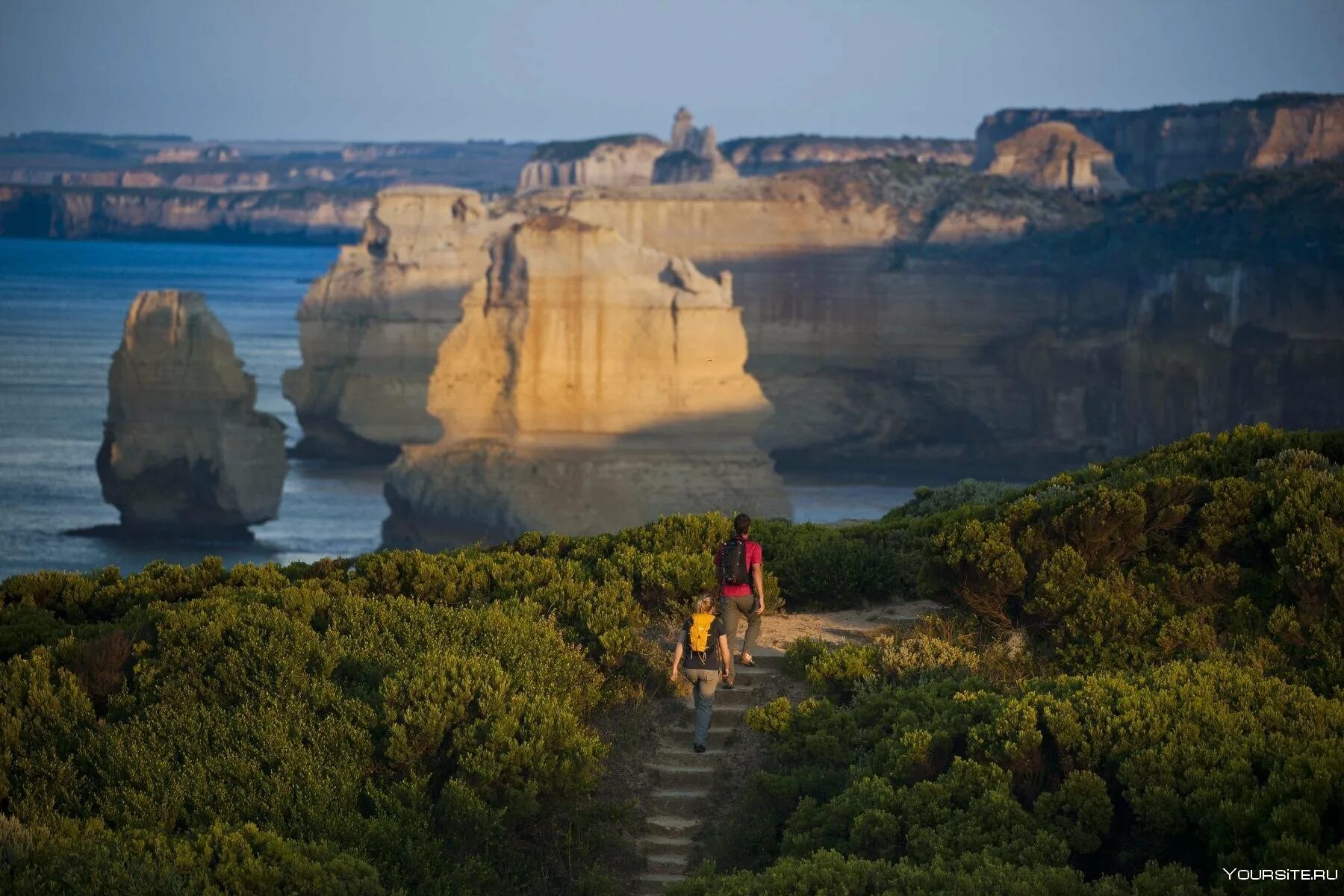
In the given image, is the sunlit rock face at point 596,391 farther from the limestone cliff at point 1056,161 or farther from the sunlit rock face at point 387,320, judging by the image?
the limestone cliff at point 1056,161

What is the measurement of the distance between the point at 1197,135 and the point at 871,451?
55282 mm

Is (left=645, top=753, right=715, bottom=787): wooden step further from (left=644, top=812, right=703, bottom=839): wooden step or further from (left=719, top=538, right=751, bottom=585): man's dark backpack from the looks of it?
(left=719, top=538, right=751, bottom=585): man's dark backpack

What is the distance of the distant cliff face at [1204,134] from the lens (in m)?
117

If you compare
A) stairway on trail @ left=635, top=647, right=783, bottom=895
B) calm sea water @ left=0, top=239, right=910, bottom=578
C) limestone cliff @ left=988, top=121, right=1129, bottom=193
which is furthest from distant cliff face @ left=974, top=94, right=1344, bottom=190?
stairway on trail @ left=635, top=647, right=783, bottom=895

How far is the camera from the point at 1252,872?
10773 millimetres

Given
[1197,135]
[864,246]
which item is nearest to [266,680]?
[864,246]

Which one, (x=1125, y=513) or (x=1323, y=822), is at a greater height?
(x=1125, y=513)

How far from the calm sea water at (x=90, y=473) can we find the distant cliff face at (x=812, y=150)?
47.0 metres

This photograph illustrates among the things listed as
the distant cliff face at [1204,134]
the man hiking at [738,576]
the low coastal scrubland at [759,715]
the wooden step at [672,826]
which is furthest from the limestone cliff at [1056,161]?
the wooden step at [672,826]

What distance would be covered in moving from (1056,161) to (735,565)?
112248 mm

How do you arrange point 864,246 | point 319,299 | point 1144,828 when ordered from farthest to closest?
point 864,246
point 319,299
point 1144,828

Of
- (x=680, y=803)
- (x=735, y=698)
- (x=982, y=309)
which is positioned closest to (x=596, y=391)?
(x=982, y=309)

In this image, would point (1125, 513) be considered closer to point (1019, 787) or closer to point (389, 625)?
point (1019, 787)

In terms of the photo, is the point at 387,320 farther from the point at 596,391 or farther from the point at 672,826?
the point at 672,826
